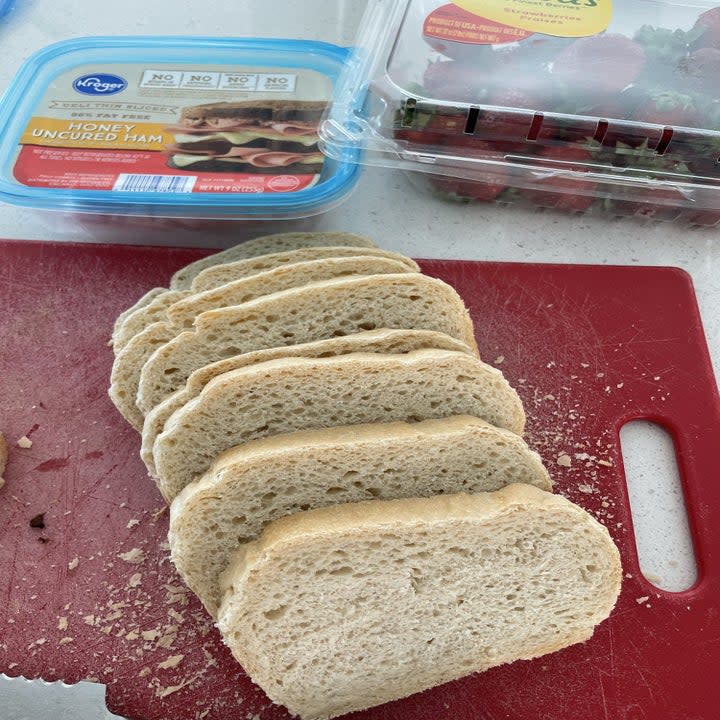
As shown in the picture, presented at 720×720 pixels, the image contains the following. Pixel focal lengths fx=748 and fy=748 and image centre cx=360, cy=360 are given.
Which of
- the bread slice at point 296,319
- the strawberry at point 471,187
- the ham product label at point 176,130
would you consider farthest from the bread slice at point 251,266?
the strawberry at point 471,187

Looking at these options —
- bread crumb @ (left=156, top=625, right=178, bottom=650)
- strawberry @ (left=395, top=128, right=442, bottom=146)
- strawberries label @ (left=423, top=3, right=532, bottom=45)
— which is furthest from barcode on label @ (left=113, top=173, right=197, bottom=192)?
bread crumb @ (left=156, top=625, right=178, bottom=650)

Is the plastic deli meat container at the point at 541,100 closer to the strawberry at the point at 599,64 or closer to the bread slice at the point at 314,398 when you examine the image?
the strawberry at the point at 599,64

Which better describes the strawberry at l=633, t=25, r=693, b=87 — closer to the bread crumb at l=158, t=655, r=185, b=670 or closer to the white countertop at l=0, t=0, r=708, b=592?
the white countertop at l=0, t=0, r=708, b=592

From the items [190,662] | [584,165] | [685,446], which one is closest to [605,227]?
[584,165]

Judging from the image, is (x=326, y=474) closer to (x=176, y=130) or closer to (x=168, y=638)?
(x=168, y=638)

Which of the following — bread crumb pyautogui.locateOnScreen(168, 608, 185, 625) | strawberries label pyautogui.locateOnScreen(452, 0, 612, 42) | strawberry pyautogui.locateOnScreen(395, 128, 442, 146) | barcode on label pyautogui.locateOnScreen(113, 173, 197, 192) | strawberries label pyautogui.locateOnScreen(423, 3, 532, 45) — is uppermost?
strawberries label pyautogui.locateOnScreen(452, 0, 612, 42)

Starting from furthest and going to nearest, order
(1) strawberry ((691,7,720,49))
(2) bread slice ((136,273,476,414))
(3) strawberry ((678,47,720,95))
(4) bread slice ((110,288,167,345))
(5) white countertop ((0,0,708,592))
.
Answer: (5) white countertop ((0,0,708,592)), (1) strawberry ((691,7,720,49)), (3) strawberry ((678,47,720,95)), (4) bread slice ((110,288,167,345)), (2) bread slice ((136,273,476,414))

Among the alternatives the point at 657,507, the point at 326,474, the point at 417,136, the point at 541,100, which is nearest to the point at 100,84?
the point at 417,136
